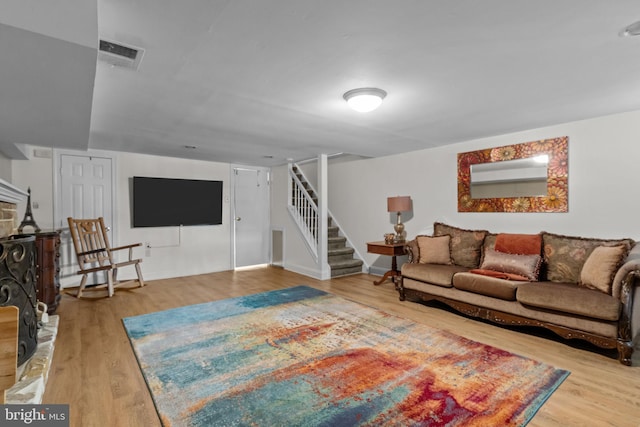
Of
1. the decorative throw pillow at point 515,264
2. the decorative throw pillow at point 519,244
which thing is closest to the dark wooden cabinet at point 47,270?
the decorative throw pillow at point 515,264

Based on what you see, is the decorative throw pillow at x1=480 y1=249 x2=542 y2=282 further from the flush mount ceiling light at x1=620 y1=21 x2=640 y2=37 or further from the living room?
the flush mount ceiling light at x1=620 y1=21 x2=640 y2=37

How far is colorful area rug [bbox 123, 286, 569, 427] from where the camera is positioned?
179cm

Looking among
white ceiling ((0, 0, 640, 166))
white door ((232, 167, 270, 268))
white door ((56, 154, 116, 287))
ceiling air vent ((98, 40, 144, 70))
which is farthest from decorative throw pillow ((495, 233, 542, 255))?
white door ((56, 154, 116, 287))

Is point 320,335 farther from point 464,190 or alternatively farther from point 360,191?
point 360,191

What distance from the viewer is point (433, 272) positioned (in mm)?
3656

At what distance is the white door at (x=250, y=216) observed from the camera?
636 centimetres

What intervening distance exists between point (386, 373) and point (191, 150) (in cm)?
421

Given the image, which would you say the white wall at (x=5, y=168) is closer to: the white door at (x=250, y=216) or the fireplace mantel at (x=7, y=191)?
the fireplace mantel at (x=7, y=191)

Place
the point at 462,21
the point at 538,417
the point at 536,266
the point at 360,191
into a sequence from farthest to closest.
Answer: the point at 360,191
the point at 536,266
the point at 538,417
the point at 462,21

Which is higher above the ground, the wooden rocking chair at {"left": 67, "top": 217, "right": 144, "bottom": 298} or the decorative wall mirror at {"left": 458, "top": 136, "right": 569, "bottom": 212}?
the decorative wall mirror at {"left": 458, "top": 136, "right": 569, "bottom": 212}

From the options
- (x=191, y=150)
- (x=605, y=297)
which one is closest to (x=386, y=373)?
(x=605, y=297)

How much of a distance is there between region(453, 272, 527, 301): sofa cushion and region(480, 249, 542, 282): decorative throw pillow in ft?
0.85

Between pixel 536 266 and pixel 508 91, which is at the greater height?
pixel 508 91

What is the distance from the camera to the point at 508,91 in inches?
102
